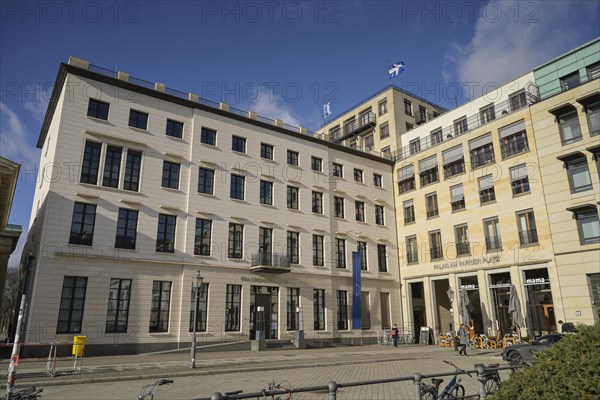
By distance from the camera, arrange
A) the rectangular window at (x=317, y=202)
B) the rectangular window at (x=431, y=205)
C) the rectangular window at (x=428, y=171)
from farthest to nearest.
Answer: the rectangular window at (x=428, y=171)
the rectangular window at (x=431, y=205)
the rectangular window at (x=317, y=202)

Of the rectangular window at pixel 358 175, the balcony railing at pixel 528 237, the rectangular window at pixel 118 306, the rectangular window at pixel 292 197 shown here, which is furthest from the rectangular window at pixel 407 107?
the rectangular window at pixel 118 306

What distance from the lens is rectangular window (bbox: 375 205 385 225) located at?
39625mm

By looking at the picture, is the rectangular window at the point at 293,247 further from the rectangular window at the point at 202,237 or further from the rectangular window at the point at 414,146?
the rectangular window at the point at 414,146

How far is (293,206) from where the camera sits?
3425 centimetres

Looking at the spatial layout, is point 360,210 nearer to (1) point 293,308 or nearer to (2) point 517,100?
(1) point 293,308

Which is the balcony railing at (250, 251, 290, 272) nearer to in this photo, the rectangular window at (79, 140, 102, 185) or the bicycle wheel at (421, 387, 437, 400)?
the rectangular window at (79, 140, 102, 185)

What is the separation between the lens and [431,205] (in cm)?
3725

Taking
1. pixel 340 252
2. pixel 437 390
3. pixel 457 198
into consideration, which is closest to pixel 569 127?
pixel 457 198

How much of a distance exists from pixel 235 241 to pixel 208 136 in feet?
26.0

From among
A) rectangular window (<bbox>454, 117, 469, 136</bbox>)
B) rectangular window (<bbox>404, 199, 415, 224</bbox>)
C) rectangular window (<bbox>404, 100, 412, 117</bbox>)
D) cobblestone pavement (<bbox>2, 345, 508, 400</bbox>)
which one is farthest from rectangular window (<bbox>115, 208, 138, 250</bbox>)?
rectangular window (<bbox>404, 100, 412, 117</bbox>)

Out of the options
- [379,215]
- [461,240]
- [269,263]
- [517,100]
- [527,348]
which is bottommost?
[527,348]

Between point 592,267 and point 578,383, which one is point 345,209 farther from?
point 578,383

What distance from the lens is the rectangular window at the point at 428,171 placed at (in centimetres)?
A: 3728

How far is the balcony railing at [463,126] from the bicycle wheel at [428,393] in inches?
1089
